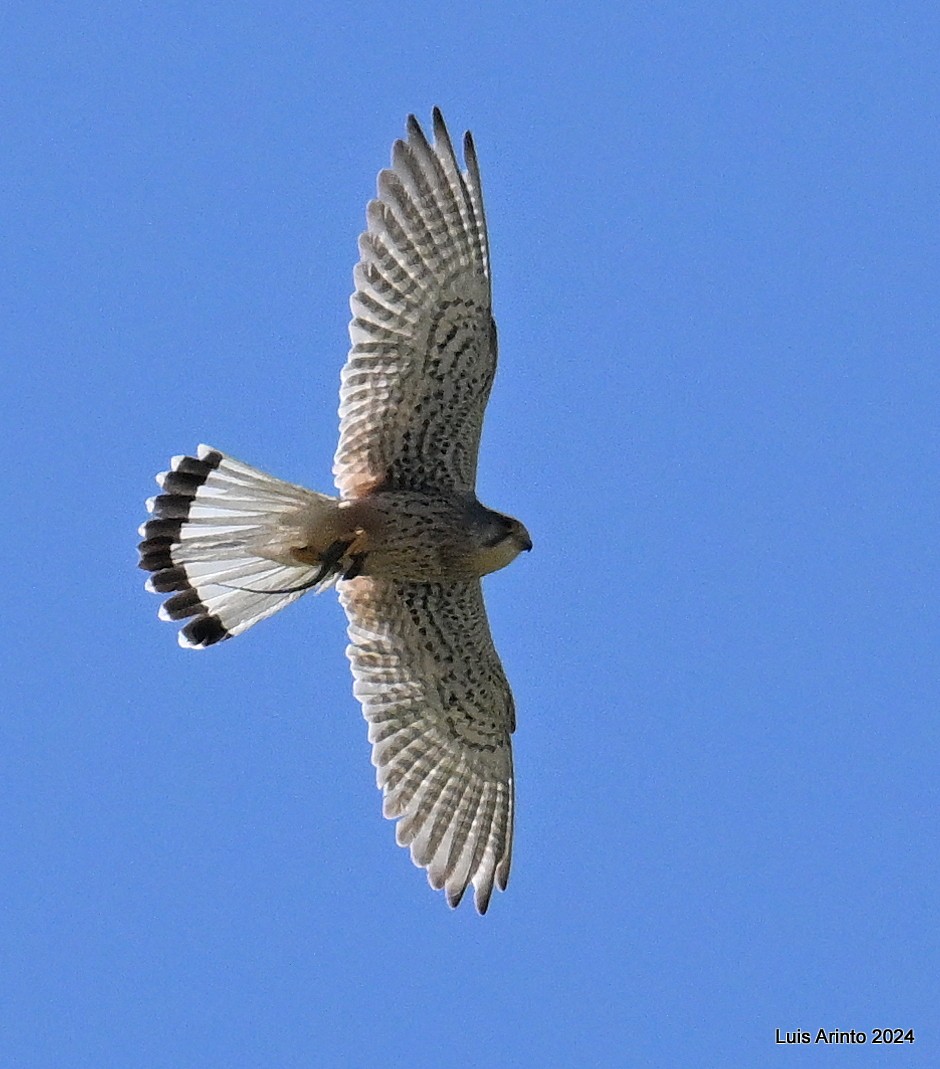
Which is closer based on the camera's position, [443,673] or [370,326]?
[370,326]

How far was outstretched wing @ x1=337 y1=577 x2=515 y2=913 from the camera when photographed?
13.9 meters

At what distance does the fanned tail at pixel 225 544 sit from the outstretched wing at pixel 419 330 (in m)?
0.42

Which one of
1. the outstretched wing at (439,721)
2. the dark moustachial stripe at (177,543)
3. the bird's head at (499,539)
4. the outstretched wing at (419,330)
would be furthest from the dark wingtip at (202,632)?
the bird's head at (499,539)

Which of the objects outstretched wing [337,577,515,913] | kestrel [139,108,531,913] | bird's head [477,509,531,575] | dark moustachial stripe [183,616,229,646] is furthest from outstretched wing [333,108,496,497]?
dark moustachial stripe [183,616,229,646]

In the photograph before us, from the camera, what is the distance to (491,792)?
1422cm

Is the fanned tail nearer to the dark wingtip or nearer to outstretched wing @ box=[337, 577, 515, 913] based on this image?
the dark wingtip

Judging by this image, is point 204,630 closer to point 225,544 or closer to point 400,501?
point 225,544

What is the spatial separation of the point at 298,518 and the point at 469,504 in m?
0.95

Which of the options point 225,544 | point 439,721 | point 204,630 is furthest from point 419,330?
point 439,721

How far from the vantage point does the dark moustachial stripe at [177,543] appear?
13.1 metres

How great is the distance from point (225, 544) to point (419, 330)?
5.27 ft

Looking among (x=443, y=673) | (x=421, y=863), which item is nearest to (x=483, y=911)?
(x=421, y=863)

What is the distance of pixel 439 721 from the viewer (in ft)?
46.7

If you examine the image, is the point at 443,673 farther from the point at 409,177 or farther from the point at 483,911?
the point at 409,177
